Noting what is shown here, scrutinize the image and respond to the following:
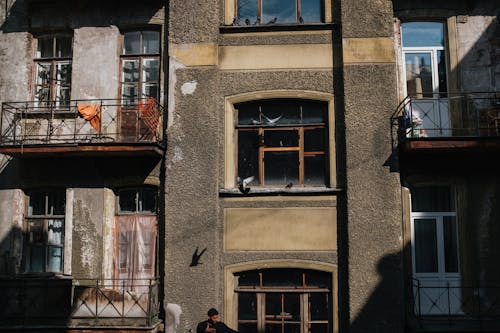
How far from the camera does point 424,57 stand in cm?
1136

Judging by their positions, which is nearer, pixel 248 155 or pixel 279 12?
pixel 248 155

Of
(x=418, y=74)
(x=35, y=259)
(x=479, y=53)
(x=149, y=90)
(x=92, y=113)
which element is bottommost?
(x=35, y=259)

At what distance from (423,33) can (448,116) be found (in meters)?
1.96

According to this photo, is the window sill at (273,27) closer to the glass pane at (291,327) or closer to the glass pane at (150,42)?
the glass pane at (150,42)

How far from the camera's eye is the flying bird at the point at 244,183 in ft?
35.2

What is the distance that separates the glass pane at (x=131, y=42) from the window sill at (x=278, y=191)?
3.90 meters

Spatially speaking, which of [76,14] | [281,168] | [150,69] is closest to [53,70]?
[76,14]

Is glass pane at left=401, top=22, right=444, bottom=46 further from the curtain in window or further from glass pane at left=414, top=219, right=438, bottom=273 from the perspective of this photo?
the curtain in window

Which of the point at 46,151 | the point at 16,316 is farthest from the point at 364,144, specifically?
the point at 16,316

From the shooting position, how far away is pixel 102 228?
11070 millimetres

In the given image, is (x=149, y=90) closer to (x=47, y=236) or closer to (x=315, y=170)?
(x=47, y=236)

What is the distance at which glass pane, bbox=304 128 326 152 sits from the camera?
11078 millimetres

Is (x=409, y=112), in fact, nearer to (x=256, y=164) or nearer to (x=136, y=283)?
(x=256, y=164)

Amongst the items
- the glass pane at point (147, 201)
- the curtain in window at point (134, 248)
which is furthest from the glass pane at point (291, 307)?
the glass pane at point (147, 201)
